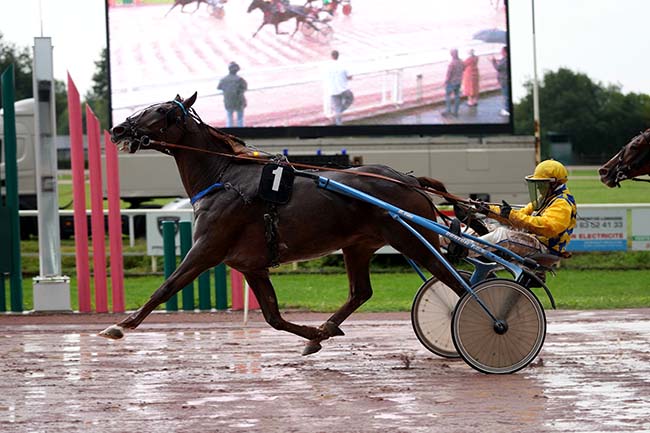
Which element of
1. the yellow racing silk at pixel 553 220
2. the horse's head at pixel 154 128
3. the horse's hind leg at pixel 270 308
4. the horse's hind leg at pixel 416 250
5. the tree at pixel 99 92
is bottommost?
the horse's hind leg at pixel 270 308

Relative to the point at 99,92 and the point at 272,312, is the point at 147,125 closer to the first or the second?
the point at 272,312

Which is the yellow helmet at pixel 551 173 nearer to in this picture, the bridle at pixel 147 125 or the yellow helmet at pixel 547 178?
the yellow helmet at pixel 547 178

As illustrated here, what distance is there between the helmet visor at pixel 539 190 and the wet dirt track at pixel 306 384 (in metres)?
1.13

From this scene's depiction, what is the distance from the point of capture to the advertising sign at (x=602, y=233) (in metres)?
16.5

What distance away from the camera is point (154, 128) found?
8211 mm

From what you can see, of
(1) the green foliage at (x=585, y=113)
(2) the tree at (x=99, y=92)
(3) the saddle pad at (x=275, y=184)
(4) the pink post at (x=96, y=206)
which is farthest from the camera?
(2) the tree at (x=99, y=92)

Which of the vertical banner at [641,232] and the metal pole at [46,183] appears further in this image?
the vertical banner at [641,232]

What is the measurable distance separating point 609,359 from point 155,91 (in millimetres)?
12200

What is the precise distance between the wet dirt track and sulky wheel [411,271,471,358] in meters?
0.14

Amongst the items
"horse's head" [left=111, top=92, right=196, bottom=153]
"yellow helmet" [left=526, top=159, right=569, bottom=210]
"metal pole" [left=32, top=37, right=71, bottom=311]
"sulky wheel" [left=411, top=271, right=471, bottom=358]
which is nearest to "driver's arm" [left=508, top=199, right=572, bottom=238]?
"yellow helmet" [left=526, top=159, right=569, bottom=210]

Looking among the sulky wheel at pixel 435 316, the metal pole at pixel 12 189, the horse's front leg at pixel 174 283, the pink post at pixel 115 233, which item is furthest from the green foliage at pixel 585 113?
the horse's front leg at pixel 174 283

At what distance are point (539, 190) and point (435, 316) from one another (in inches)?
48.5

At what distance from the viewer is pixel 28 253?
755 inches

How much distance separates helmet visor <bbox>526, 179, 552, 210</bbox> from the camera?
810 centimetres
